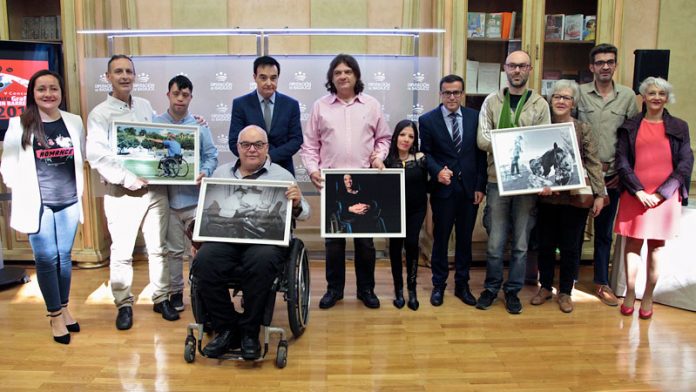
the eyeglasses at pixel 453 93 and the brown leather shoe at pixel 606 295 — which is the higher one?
the eyeglasses at pixel 453 93

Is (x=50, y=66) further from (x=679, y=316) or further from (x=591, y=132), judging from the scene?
(x=679, y=316)

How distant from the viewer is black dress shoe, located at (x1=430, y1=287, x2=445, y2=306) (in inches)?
139

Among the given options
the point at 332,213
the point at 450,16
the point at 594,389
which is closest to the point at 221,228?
the point at 332,213

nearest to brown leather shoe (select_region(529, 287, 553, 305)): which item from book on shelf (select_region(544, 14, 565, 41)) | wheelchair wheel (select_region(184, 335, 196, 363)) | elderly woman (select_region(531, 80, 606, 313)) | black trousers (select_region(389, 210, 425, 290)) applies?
elderly woman (select_region(531, 80, 606, 313))

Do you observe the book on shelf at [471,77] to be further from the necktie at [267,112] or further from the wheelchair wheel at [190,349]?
the wheelchair wheel at [190,349]

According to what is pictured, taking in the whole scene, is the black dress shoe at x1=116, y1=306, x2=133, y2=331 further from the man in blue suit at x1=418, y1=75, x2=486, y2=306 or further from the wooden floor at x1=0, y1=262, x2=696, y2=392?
the man in blue suit at x1=418, y1=75, x2=486, y2=306

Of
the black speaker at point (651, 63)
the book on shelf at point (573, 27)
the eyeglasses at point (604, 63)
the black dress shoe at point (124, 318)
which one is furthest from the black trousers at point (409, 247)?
the book on shelf at point (573, 27)

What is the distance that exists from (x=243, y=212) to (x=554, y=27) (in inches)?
116

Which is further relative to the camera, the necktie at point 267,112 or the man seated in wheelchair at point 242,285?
the necktie at point 267,112

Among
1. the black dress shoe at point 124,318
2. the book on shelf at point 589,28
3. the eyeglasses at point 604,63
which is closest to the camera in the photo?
the black dress shoe at point 124,318

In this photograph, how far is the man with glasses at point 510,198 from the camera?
3260mm

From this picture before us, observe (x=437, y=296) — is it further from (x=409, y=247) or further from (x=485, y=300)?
(x=409, y=247)

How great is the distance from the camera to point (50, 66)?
399cm

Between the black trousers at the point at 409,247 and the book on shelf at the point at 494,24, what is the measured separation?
177 cm
